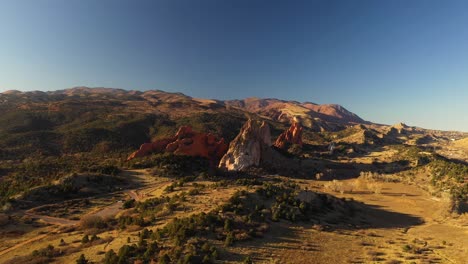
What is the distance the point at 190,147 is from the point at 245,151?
17.5 meters

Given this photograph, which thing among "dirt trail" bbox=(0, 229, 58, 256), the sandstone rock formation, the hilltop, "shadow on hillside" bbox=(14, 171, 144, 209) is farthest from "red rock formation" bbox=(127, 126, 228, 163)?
"dirt trail" bbox=(0, 229, 58, 256)

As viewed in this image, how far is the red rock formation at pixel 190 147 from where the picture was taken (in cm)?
9069

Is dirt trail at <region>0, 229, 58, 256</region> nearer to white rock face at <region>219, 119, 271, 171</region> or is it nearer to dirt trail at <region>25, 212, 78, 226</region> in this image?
dirt trail at <region>25, 212, 78, 226</region>

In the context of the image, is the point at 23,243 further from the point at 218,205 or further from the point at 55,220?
the point at 218,205

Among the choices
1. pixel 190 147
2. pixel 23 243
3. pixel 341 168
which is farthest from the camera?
pixel 341 168

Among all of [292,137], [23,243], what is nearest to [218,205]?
[23,243]

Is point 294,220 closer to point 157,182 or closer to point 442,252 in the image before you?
point 442,252

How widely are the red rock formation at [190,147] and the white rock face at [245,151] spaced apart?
20.4 feet

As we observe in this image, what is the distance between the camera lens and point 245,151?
88.1m

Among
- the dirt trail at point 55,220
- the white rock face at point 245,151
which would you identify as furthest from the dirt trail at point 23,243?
the white rock face at point 245,151

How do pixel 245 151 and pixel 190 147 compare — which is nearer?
pixel 245 151

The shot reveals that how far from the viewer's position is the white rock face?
8579cm

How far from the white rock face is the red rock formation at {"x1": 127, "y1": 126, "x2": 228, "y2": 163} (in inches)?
245

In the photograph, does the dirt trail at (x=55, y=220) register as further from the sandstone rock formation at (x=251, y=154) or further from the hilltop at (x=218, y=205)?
the sandstone rock formation at (x=251, y=154)
